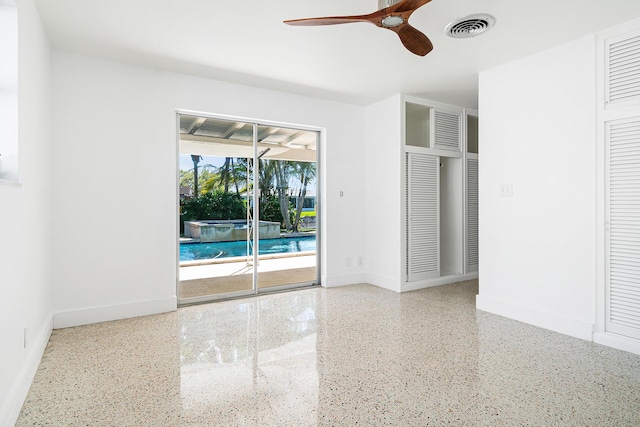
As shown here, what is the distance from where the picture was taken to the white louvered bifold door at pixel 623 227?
9.07ft

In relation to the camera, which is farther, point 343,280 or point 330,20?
point 343,280

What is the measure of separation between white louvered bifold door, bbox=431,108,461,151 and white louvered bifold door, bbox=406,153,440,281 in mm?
240

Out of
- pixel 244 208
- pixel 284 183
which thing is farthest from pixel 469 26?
pixel 244 208

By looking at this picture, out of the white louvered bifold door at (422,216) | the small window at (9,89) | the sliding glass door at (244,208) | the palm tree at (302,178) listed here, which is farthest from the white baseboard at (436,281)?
the small window at (9,89)

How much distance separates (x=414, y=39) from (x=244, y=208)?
2.74 meters

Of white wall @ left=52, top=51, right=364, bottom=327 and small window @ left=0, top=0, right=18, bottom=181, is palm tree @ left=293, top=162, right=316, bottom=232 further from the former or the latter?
small window @ left=0, top=0, right=18, bottom=181

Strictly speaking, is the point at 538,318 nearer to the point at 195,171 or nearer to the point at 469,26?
the point at 469,26

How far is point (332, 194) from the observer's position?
4.94 meters

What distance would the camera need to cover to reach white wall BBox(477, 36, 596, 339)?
10.00ft

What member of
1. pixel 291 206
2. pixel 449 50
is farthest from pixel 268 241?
pixel 449 50

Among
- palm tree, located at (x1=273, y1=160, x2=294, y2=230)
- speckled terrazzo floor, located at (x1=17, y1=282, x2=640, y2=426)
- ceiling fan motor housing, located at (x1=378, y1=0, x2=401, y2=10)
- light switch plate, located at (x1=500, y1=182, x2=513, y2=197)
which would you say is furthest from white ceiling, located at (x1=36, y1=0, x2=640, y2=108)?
speckled terrazzo floor, located at (x1=17, y1=282, x2=640, y2=426)

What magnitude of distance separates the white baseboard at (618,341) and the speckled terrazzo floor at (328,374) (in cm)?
10

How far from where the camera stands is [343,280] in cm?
501

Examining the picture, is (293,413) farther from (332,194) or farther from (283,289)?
(332,194)
